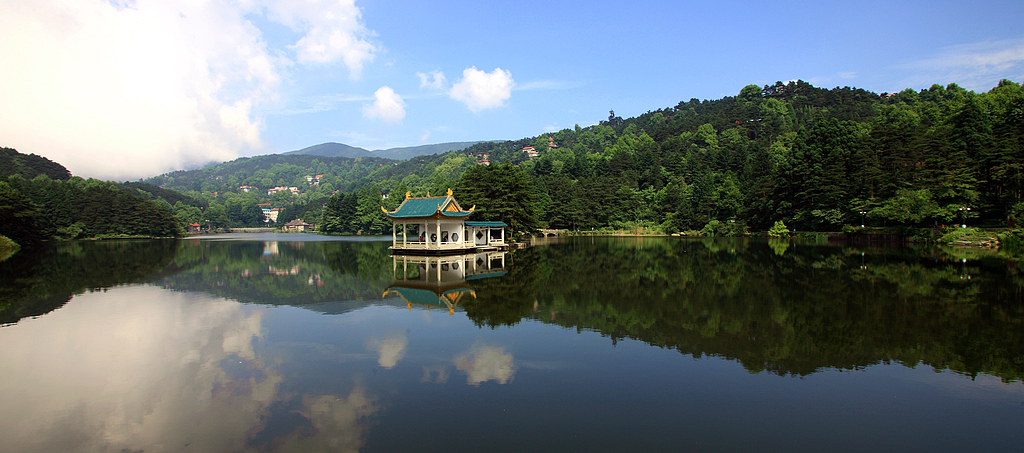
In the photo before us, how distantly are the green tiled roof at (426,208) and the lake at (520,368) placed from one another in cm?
1321

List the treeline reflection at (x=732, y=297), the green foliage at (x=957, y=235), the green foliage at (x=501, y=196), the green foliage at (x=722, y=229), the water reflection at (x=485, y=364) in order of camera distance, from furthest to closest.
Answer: the green foliage at (x=722, y=229) → the green foliage at (x=501, y=196) → the green foliage at (x=957, y=235) → the treeline reflection at (x=732, y=297) → the water reflection at (x=485, y=364)

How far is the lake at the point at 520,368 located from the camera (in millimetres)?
4477

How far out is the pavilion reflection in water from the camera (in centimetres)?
1207

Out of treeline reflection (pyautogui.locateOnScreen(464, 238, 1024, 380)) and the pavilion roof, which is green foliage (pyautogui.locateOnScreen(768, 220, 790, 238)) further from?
the pavilion roof

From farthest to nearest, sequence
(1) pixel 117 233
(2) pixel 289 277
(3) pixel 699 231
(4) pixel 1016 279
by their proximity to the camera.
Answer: (1) pixel 117 233
(3) pixel 699 231
(2) pixel 289 277
(4) pixel 1016 279

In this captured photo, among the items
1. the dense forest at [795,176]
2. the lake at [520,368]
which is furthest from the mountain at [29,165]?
the lake at [520,368]

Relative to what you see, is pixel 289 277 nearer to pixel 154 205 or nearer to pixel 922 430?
pixel 922 430

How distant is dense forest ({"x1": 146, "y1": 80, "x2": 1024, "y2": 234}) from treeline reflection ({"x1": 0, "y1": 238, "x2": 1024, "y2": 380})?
1371 cm

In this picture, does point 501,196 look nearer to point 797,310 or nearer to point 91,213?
point 797,310

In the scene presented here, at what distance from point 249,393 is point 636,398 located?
415 cm

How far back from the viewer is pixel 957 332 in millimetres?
7953

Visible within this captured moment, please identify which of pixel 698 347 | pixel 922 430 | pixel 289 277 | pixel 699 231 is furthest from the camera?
pixel 699 231

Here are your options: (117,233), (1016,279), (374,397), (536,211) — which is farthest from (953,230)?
(117,233)

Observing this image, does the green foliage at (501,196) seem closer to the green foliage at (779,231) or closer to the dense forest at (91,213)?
the green foliage at (779,231)
